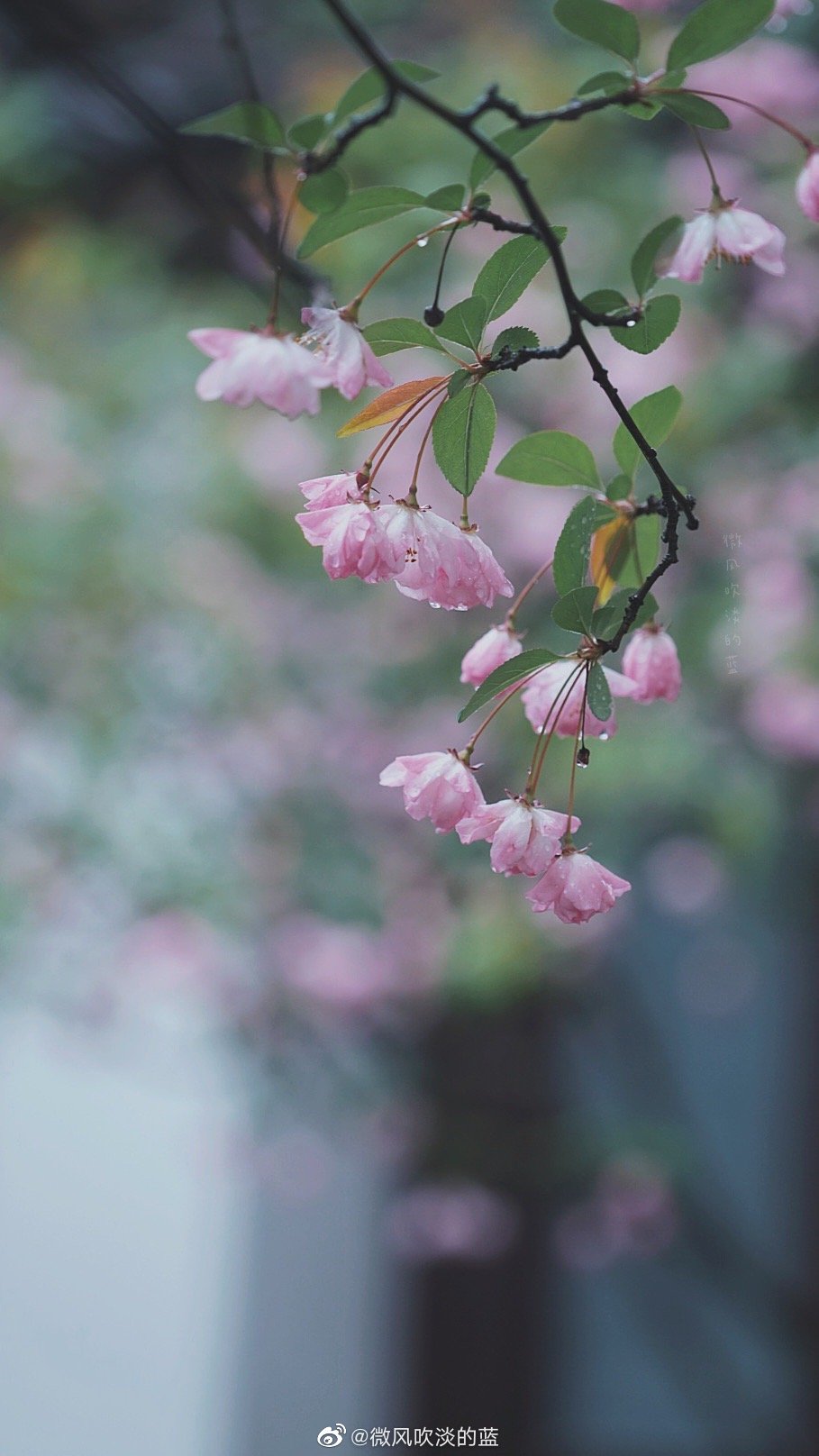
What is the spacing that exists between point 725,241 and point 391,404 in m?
0.16

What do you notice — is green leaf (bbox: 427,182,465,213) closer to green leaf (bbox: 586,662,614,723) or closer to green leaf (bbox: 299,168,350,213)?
green leaf (bbox: 299,168,350,213)

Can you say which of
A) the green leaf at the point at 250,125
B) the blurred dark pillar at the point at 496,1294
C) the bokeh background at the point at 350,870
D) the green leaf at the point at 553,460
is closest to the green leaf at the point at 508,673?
the green leaf at the point at 553,460

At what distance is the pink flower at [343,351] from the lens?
478 mm

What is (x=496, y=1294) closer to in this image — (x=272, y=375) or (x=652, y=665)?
(x=652, y=665)

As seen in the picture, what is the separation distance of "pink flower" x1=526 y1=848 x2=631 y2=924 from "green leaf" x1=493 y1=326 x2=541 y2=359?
0.72 ft

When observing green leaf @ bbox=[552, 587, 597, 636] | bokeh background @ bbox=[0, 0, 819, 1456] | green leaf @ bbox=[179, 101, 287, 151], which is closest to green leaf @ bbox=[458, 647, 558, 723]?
green leaf @ bbox=[552, 587, 597, 636]

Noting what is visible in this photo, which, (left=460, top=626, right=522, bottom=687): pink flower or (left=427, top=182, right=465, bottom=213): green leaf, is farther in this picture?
(left=460, top=626, right=522, bottom=687): pink flower

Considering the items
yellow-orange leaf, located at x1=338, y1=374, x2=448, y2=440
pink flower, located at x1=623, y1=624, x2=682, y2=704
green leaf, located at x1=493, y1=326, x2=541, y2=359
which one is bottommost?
pink flower, located at x1=623, y1=624, x2=682, y2=704

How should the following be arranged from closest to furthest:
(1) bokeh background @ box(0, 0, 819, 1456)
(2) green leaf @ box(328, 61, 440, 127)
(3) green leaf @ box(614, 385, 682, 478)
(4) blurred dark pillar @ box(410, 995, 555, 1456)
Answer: (2) green leaf @ box(328, 61, 440, 127)
(3) green leaf @ box(614, 385, 682, 478)
(1) bokeh background @ box(0, 0, 819, 1456)
(4) blurred dark pillar @ box(410, 995, 555, 1456)

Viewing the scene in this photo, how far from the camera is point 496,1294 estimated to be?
9.14 ft

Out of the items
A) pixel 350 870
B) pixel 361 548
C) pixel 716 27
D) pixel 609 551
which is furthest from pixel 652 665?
pixel 350 870

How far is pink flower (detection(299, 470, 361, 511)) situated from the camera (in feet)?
1.74

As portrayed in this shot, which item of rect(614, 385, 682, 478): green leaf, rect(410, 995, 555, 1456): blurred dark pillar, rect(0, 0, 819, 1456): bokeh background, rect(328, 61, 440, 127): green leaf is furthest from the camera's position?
rect(410, 995, 555, 1456): blurred dark pillar

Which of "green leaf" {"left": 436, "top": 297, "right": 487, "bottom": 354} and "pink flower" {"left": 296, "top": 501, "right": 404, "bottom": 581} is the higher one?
"green leaf" {"left": 436, "top": 297, "right": 487, "bottom": 354}
